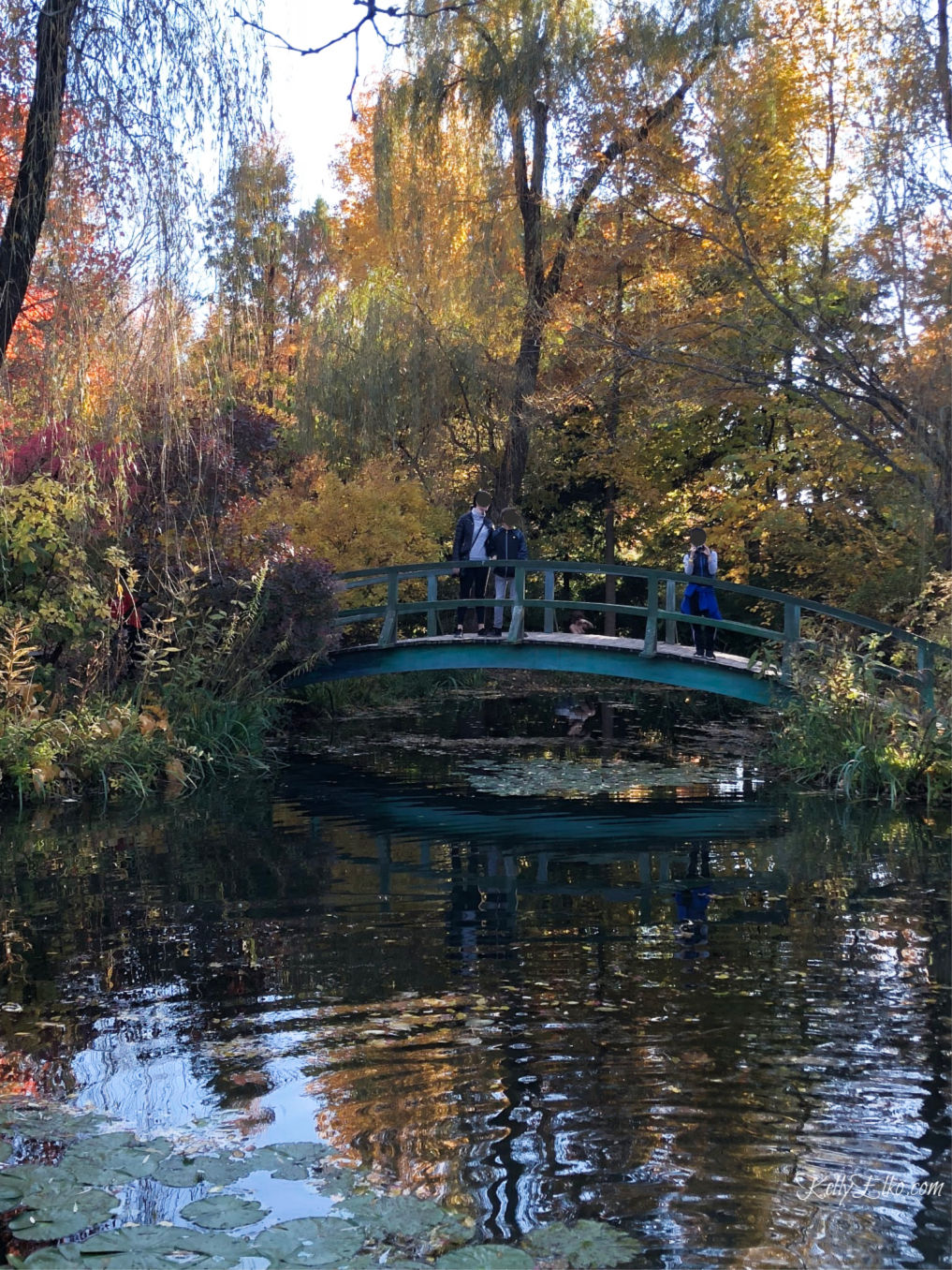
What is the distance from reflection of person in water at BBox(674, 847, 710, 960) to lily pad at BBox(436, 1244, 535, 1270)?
316 centimetres

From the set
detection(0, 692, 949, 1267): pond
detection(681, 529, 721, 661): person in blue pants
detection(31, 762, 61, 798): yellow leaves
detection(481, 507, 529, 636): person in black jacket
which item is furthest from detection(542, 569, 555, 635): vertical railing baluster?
detection(31, 762, 61, 798): yellow leaves

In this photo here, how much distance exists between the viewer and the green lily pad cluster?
11.6ft

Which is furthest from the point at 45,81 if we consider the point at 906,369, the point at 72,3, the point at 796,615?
the point at 796,615

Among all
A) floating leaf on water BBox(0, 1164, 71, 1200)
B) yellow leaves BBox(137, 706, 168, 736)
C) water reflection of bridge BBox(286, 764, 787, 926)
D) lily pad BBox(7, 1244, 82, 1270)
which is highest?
yellow leaves BBox(137, 706, 168, 736)

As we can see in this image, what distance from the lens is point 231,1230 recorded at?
370 centimetres

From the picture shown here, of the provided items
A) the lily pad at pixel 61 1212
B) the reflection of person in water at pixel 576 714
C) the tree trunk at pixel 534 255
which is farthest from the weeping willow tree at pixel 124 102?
the tree trunk at pixel 534 255

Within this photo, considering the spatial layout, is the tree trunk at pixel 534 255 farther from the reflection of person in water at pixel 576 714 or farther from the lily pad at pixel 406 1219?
the lily pad at pixel 406 1219

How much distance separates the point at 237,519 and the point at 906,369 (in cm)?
731

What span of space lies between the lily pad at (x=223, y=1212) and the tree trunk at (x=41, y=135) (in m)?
4.81

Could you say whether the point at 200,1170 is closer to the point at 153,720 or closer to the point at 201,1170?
the point at 201,1170

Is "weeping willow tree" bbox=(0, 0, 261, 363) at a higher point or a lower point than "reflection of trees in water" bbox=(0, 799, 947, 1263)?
higher

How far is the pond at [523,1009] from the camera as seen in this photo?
4.01 m

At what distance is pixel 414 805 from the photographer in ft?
36.9

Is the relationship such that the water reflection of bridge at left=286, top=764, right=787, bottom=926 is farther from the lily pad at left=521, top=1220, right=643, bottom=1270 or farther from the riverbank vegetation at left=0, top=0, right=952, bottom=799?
the lily pad at left=521, top=1220, right=643, bottom=1270
